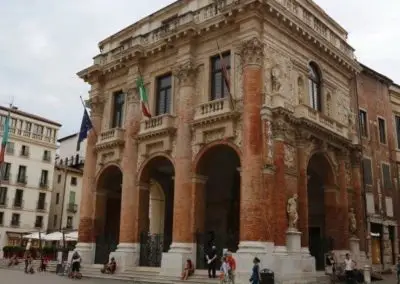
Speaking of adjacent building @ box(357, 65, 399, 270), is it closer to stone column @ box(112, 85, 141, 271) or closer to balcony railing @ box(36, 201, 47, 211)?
stone column @ box(112, 85, 141, 271)

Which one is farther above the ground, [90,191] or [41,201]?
[41,201]

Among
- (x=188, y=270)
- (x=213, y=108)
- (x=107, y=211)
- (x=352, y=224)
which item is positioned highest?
(x=213, y=108)

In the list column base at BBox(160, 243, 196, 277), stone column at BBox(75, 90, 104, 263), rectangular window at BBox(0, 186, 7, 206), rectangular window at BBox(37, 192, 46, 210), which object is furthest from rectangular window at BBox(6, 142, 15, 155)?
column base at BBox(160, 243, 196, 277)

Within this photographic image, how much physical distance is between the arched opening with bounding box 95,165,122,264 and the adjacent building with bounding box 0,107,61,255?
22.7 m

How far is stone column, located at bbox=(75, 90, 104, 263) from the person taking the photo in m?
25.4

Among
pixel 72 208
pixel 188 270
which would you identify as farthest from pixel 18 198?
pixel 188 270

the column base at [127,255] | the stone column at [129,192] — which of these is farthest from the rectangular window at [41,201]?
the column base at [127,255]

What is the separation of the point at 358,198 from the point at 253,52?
33.7ft

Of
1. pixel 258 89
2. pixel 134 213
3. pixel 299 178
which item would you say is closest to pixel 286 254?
pixel 299 178

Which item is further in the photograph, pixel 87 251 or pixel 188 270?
pixel 87 251

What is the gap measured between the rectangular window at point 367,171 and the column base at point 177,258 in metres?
11.4

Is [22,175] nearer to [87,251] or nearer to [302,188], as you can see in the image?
[87,251]

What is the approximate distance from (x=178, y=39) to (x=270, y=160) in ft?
27.3

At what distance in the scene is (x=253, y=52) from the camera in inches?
774
